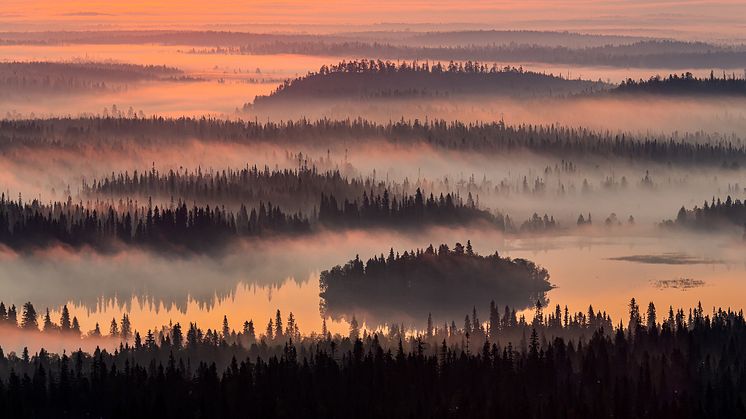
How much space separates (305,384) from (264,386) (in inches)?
163

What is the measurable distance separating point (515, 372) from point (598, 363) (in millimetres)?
10427

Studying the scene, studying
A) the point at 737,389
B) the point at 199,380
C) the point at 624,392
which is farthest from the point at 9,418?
the point at 737,389

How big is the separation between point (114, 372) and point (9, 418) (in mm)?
14913

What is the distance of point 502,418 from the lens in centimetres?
16450

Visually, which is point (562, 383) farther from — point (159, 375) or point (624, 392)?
point (159, 375)

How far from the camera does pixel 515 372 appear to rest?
179125 millimetres

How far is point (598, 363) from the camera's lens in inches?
7259

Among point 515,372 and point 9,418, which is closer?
point 9,418

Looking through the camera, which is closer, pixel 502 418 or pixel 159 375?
pixel 502 418

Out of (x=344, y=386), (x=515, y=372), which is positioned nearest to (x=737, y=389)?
(x=515, y=372)

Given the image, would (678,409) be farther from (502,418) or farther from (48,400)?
(48,400)

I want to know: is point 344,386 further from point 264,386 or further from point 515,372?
point 515,372

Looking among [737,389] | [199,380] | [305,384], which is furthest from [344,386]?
[737,389]

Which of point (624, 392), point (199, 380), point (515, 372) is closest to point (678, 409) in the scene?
point (624, 392)
